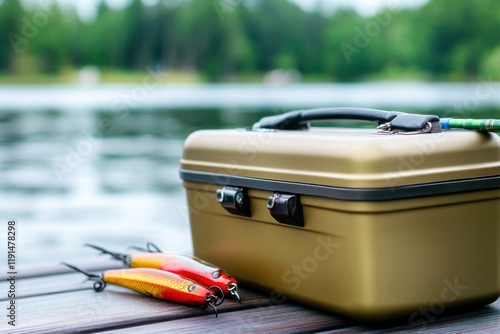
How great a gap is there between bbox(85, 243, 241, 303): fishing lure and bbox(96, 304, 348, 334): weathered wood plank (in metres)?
0.10

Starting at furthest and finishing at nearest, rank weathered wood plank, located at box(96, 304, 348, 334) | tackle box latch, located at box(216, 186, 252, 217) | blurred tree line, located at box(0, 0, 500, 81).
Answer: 1. blurred tree line, located at box(0, 0, 500, 81)
2. tackle box latch, located at box(216, 186, 252, 217)
3. weathered wood plank, located at box(96, 304, 348, 334)

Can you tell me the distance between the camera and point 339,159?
1.73m

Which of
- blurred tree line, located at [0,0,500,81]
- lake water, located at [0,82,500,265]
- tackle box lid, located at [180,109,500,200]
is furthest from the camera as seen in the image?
blurred tree line, located at [0,0,500,81]

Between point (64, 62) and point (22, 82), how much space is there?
15.2 feet

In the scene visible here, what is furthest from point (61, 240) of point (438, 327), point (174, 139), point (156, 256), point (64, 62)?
point (64, 62)

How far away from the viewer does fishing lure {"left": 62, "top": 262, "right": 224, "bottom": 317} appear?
1.94 m

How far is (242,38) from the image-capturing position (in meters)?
67.8

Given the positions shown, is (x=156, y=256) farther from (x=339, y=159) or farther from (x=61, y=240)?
(x=61, y=240)

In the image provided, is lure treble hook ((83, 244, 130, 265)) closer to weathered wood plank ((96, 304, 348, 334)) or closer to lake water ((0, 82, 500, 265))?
weathered wood plank ((96, 304, 348, 334))

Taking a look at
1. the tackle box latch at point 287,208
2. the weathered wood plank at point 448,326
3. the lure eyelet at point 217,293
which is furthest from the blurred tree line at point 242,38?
the weathered wood plank at point 448,326
